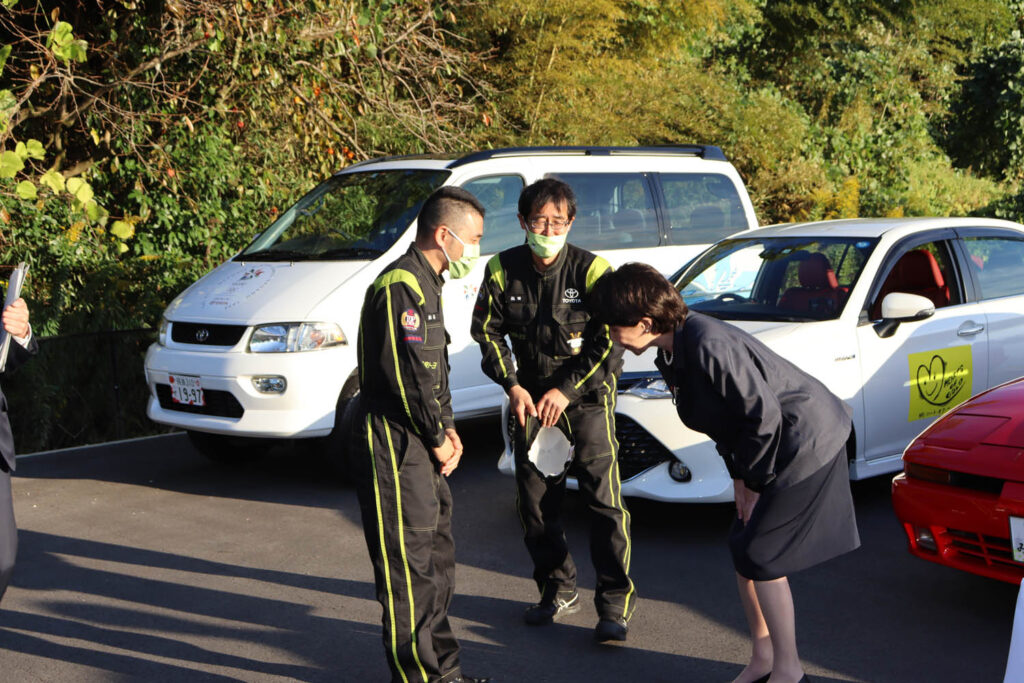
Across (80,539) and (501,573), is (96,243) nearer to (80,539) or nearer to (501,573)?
(80,539)

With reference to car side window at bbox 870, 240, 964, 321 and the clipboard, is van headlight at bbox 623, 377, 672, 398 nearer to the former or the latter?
car side window at bbox 870, 240, 964, 321

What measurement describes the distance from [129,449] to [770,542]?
619 centimetres

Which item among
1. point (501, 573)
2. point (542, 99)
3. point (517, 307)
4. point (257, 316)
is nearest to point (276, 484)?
point (257, 316)

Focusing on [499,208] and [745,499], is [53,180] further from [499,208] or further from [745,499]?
[745,499]

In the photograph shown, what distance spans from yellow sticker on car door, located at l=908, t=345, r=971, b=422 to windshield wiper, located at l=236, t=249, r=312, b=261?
3893 mm

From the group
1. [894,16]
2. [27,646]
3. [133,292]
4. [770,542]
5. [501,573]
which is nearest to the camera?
[770,542]

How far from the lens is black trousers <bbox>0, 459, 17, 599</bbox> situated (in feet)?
12.2

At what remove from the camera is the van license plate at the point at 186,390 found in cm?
697

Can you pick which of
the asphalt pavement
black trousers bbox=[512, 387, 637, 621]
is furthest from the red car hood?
black trousers bbox=[512, 387, 637, 621]

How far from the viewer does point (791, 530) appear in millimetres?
3637

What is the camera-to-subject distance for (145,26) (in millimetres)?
A: 10711

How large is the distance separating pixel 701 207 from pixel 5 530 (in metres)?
6.21

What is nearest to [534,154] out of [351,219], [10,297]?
[351,219]

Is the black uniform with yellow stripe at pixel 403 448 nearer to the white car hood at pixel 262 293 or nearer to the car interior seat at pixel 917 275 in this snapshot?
the white car hood at pixel 262 293
